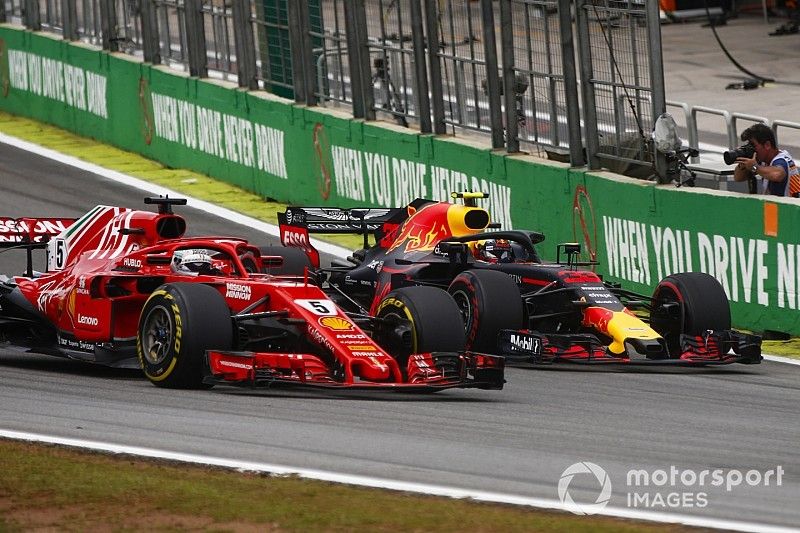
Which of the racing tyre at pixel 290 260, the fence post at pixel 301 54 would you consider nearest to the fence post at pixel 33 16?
the fence post at pixel 301 54

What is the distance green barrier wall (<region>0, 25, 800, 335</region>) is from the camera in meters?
14.7

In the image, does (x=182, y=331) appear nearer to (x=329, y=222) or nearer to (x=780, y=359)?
(x=329, y=222)

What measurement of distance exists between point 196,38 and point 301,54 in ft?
9.24

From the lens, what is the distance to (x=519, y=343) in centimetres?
1252

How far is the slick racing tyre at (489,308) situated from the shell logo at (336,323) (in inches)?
60.9

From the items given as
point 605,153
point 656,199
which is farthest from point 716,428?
point 605,153

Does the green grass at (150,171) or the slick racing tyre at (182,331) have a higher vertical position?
the green grass at (150,171)

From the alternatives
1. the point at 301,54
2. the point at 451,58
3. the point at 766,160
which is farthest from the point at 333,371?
the point at 301,54

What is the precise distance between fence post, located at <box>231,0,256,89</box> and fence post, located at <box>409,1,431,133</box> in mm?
4243

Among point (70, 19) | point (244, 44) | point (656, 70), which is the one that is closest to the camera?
point (656, 70)

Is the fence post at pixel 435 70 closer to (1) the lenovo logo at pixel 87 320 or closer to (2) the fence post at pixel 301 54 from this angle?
(2) the fence post at pixel 301 54

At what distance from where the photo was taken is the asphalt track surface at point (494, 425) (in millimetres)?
8805

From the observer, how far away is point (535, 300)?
43.0 feet

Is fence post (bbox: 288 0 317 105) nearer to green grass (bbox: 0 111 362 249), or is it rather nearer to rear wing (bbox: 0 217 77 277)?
green grass (bbox: 0 111 362 249)
